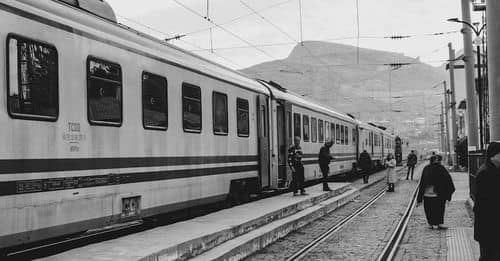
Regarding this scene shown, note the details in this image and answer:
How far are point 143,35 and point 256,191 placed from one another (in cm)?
667

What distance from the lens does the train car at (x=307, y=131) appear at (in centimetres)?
1827

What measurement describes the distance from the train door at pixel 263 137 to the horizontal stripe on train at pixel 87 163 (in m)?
3.76

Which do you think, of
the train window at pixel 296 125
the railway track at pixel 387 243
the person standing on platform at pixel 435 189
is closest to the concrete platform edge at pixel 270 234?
the railway track at pixel 387 243

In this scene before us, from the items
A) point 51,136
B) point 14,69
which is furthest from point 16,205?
point 14,69

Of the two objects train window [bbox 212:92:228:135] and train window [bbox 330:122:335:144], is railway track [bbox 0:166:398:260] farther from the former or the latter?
train window [bbox 330:122:335:144]

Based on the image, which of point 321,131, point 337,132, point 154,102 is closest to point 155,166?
point 154,102

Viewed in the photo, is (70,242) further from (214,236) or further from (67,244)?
(214,236)

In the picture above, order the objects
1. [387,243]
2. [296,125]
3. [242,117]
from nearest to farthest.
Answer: [387,243] → [242,117] → [296,125]

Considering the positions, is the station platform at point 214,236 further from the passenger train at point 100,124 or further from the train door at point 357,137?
the train door at point 357,137

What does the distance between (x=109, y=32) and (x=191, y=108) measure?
9.45 feet

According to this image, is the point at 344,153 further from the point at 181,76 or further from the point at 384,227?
the point at 181,76

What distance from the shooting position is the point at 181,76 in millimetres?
11297

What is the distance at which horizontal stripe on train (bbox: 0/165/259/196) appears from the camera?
22.4ft

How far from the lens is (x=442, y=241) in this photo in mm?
11461
